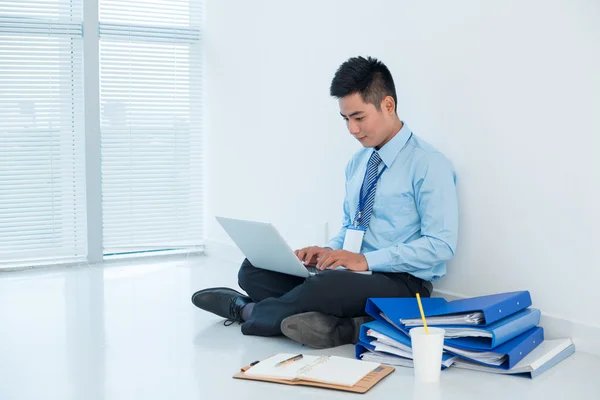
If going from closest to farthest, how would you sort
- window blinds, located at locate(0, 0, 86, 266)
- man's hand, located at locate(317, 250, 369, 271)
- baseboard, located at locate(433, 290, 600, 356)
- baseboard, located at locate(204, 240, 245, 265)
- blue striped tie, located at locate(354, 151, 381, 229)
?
baseboard, located at locate(433, 290, 600, 356) → man's hand, located at locate(317, 250, 369, 271) → blue striped tie, located at locate(354, 151, 381, 229) → window blinds, located at locate(0, 0, 86, 266) → baseboard, located at locate(204, 240, 245, 265)

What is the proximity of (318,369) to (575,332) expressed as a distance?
935 millimetres

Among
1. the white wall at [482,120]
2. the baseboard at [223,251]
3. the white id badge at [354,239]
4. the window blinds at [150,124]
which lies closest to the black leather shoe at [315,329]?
the white id badge at [354,239]

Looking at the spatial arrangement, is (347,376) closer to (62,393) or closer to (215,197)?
(62,393)

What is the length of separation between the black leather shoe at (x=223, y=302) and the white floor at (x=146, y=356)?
5 centimetres

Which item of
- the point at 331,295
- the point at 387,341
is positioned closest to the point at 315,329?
the point at 331,295

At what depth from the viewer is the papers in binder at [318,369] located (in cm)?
210

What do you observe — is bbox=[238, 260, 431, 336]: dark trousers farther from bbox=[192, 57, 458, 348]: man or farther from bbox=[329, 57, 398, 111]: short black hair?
bbox=[329, 57, 398, 111]: short black hair

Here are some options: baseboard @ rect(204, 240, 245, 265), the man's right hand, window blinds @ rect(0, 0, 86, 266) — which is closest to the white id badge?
the man's right hand

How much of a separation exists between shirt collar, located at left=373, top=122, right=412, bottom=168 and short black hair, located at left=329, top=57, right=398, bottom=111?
14cm

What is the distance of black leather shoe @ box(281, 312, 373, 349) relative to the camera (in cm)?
244

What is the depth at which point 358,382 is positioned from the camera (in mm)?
2082

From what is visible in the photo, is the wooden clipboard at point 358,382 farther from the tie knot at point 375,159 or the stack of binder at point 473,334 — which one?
the tie knot at point 375,159

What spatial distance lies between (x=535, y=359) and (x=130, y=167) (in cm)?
290

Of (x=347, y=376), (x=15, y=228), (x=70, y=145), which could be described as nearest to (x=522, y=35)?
(x=347, y=376)
